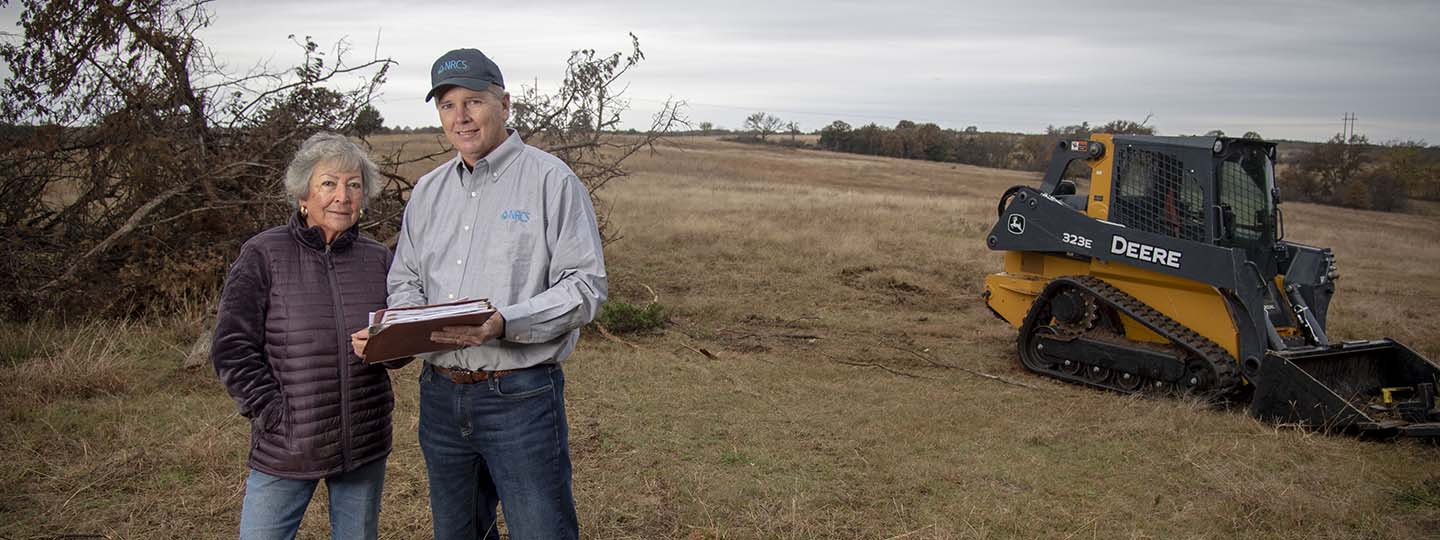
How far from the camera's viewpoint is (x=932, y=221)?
65.8 feet

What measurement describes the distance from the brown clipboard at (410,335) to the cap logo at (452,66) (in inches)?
25.2

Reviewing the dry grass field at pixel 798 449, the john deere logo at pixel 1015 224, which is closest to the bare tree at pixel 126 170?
the dry grass field at pixel 798 449

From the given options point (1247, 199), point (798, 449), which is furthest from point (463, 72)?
point (1247, 199)

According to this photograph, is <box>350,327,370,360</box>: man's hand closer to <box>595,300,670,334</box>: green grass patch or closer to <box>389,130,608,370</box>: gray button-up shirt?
<box>389,130,608,370</box>: gray button-up shirt

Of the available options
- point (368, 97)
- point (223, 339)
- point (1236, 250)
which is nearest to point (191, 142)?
point (368, 97)

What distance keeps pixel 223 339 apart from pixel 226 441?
285 centimetres

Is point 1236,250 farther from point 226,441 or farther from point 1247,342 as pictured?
point 226,441

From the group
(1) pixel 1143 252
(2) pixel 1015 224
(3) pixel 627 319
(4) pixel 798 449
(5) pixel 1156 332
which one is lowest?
(4) pixel 798 449

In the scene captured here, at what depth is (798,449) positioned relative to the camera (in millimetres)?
5781

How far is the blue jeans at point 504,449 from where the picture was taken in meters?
2.73

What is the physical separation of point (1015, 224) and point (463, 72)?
6499 mm

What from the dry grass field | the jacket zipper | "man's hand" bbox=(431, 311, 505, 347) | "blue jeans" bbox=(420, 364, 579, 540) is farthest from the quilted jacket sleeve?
the dry grass field

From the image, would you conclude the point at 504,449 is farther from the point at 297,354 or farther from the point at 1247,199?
the point at 1247,199

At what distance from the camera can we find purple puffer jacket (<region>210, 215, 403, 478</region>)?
2.73 m
